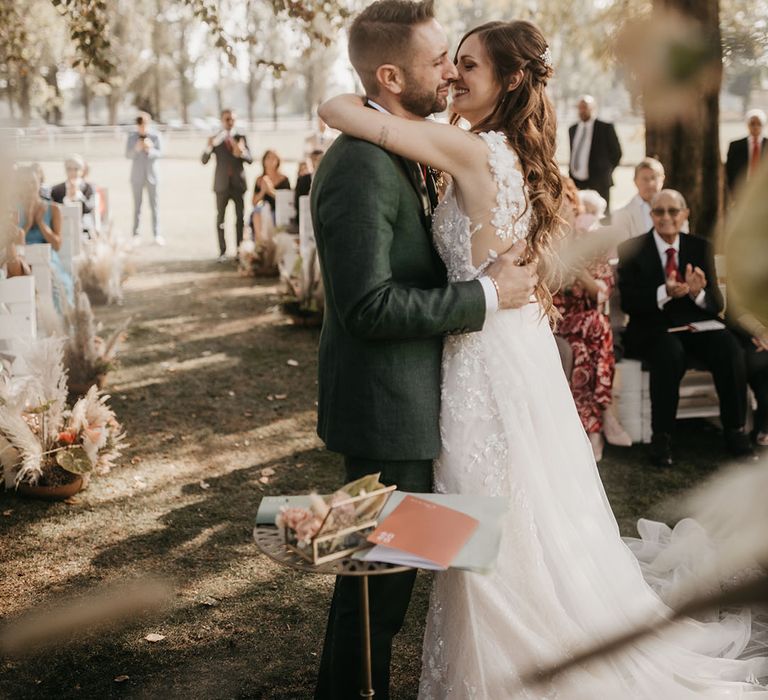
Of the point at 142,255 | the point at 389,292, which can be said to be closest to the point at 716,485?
the point at 389,292

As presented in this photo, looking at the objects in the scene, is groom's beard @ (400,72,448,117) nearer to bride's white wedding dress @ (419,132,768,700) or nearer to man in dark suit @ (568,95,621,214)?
bride's white wedding dress @ (419,132,768,700)

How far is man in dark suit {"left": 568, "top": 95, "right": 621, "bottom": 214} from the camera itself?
11.0 m

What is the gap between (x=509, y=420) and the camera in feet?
8.51

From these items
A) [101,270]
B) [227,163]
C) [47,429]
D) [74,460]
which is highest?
[227,163]

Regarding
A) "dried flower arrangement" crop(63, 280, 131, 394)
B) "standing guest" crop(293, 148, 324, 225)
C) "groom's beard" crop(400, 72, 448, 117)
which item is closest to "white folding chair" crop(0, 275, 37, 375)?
"dried flower arrangement" crop(63, 280, 131, 394)

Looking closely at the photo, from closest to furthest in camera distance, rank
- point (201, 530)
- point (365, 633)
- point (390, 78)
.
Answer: point (365, 633), point (390, 78), point (201, 530)

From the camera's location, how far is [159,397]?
6820mm

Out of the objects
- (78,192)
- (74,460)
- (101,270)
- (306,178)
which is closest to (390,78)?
(74,460)

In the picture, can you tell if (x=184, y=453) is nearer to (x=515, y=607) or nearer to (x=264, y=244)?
(x=515, y=607)

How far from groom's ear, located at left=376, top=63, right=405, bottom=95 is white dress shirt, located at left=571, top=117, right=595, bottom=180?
9.22m

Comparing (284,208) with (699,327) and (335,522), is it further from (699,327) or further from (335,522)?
(335,522)

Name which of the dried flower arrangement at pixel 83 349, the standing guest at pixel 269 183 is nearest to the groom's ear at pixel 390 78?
the dried flower arrangement at pixel 83 349

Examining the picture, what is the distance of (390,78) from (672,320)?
3.89 m

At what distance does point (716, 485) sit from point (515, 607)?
248cm
